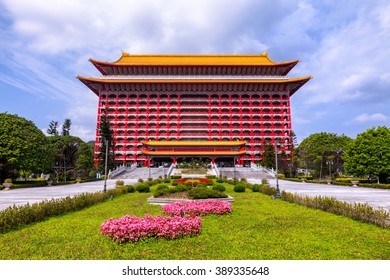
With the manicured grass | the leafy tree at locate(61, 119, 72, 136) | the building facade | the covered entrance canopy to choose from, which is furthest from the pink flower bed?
the leafy tree at locate(61, 119, 72, 136)

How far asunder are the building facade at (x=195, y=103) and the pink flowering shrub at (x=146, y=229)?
56936 mm

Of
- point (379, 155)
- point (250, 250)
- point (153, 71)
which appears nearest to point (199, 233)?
point (250, 250)

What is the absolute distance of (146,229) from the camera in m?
7.49

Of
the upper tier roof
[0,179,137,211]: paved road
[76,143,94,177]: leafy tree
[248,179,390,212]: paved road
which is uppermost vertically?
the upper tier roof

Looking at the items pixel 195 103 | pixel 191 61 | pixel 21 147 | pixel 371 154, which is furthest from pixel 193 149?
pixel 21 147

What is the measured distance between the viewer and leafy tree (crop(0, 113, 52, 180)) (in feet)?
94.2

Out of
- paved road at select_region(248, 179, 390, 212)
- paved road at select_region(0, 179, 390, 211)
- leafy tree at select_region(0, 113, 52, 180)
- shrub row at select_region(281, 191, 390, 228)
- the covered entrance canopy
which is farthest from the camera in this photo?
the covered entrance canopy

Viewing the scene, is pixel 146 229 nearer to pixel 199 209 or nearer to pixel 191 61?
pixel 199 209

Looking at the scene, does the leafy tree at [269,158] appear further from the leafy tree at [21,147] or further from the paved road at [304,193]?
the leafy tree at [21,147]

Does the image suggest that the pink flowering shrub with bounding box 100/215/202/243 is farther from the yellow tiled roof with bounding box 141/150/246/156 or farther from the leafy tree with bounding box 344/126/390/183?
the yellow tiled roof with bounding box 141/150/246/156

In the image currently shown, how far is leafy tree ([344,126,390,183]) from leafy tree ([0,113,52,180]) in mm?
40756

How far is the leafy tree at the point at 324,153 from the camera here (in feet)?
181

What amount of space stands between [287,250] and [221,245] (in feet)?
5.75

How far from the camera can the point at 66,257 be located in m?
6.25
